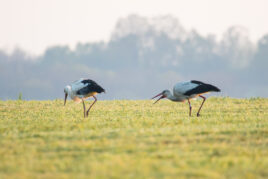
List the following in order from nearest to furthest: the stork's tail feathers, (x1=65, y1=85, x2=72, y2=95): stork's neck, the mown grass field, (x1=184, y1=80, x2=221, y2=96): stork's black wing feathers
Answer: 1. the mown grass field
2. the stork's tail feathers
3. (x1=184, y1=80, x2=221, y2=96): stork's black wing feathers
4. (x1=65, y1=85, x2=72, y2=95): stork's neck

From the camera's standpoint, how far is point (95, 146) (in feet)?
31.0

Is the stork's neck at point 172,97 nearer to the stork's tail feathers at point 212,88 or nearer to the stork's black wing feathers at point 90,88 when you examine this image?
the stork's tail feathers at point 212,88

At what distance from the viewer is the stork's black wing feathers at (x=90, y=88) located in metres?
17.0

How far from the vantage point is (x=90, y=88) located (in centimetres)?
1728

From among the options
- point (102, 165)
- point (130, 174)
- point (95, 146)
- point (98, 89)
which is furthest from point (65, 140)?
point (98, 89)

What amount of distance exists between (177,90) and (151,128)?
598cm

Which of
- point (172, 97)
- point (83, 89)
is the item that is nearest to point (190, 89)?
point (172, 97)

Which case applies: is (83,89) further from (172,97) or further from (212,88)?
(212,88)

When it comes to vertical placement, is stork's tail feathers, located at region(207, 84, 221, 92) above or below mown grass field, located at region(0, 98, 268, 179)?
above

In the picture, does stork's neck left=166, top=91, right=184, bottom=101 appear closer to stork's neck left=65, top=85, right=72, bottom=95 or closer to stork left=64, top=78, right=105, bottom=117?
stork left=64, top=78, right=105, bottom=117

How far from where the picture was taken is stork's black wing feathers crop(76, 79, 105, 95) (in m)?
17.0

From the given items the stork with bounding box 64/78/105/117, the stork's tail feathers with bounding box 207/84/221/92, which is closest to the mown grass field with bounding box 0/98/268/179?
the stork with bounding box 64/78/105/117

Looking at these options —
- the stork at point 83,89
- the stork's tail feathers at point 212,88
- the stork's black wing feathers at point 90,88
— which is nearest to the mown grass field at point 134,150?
the stork's black wing feathers at point 90,88

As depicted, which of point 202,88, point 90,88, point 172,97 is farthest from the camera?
point 172,97
